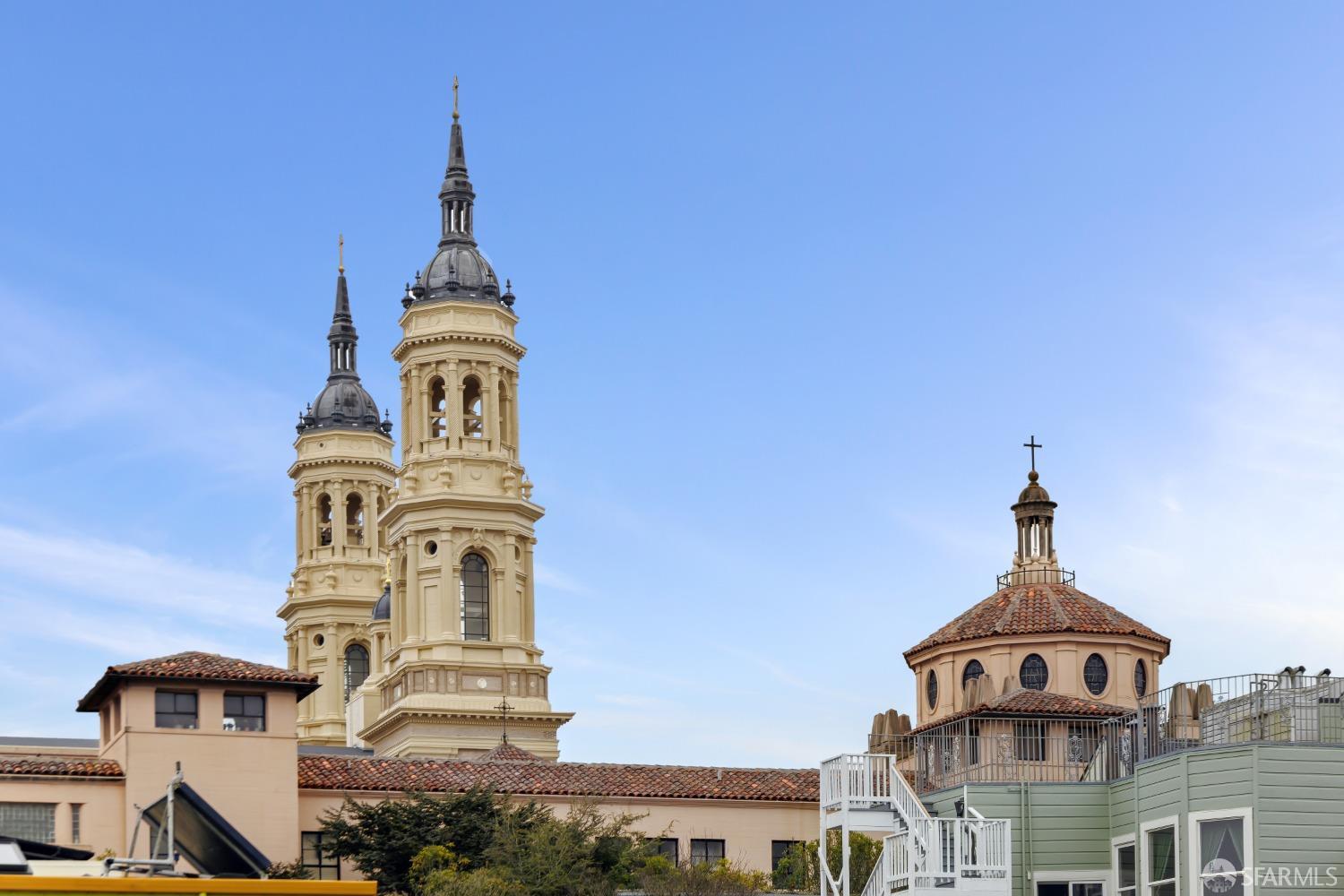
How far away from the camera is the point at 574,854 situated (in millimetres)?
48656

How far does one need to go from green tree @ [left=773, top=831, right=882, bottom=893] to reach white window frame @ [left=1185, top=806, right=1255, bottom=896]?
1616 cm

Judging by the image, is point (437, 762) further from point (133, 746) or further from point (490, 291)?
point (490, 291)

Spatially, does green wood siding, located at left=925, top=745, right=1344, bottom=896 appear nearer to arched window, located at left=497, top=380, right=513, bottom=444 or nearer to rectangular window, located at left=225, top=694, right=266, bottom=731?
rectangular window, located at left=225, top=694, right=266, bottom=731

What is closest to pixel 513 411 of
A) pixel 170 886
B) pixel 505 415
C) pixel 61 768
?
pixel 505 415

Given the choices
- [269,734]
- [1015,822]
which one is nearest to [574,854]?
[269,734]

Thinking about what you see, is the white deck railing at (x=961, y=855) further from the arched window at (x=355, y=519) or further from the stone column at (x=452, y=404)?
the arched window at (x=355, y=519)

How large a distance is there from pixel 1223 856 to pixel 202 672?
2424 cm

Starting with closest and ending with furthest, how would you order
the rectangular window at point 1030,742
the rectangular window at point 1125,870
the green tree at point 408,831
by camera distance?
the rectangular window at point 1125,870, the rectangular window at point 1030,742, the green tree at point 408,831

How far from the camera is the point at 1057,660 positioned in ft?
223

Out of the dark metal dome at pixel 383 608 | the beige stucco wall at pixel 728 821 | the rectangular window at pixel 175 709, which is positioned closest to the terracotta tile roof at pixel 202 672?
the rectangular window at pixel 175 709

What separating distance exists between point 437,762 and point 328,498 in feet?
207

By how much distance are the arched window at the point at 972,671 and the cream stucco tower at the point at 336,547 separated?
5211 centimetres

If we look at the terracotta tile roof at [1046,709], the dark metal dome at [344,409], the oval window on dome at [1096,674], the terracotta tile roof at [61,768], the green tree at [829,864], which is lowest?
the green tree at [829,864]

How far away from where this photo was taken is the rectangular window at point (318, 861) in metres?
51.9
